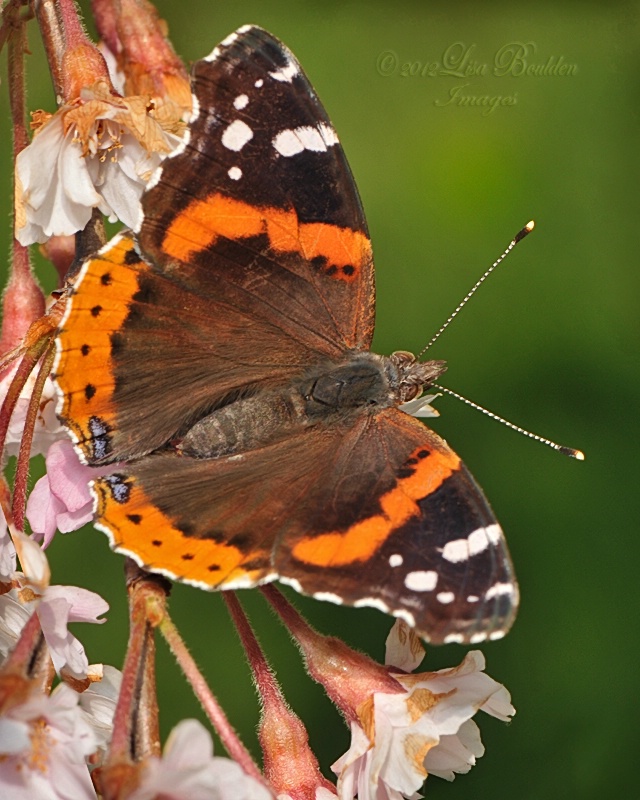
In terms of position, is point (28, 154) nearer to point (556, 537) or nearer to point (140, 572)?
point (140, 572)

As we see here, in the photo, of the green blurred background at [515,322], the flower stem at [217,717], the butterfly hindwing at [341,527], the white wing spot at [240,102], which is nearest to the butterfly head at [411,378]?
the butterfly hindwing at [341,527]

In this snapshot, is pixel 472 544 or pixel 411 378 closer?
pixel 472 544

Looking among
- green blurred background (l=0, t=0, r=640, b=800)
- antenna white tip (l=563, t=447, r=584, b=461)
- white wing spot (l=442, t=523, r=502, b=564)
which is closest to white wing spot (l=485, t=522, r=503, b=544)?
white wing spot (l=442, t=523, r=502, b=564)

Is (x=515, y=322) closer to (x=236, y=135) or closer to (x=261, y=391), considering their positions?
(x=261, y=391)

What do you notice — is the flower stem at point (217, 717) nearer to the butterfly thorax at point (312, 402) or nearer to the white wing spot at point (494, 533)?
the white wing spot at point (494, 533)

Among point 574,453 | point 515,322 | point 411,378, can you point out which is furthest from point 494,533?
point 515,322

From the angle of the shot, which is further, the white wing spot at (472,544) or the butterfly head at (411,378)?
the butterfly head at (411,378)

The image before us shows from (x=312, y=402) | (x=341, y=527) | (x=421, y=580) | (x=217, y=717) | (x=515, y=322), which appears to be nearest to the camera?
(x=217, y=717)

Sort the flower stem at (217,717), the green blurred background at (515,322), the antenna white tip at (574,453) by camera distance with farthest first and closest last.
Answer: the green blurred background at (515,322) < the antenna white tip at (574,453) < the flower stem at (217,717)
